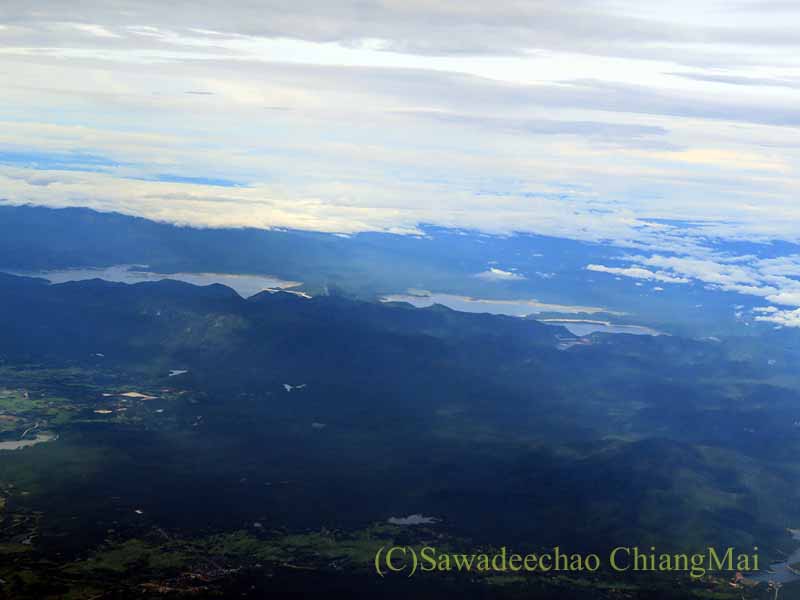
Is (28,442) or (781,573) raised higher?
(781,573)

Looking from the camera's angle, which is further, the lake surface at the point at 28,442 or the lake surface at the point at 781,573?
the lake surface at the point at 28,442

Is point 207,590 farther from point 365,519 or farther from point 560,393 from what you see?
point 560,393

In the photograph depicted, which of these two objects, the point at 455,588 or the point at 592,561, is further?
the point at 592,561

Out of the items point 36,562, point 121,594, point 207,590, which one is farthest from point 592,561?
A: point 36,562

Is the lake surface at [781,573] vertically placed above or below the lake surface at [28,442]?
above

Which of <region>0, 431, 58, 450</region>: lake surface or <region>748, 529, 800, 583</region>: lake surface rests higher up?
<region>748, 529, 800, 583</region>: lake surface

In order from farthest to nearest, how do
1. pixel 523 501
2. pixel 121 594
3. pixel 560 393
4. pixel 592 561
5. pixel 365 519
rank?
1. pixel 560 393
2. pixel 523 501
3. pixel 365 519
4. pixel 592 561
5. pixel 121 594

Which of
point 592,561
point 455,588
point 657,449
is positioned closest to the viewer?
point 455,588

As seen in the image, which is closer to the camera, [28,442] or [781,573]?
[781,573]

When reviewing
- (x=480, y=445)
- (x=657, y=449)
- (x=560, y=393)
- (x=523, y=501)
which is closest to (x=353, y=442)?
(x=480, y=445)

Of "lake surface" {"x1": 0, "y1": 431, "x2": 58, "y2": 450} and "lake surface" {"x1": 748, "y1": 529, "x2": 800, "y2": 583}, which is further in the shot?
"lake surface" {"x1": 0, "y1": 431, "x2": 58, "y2": 450}

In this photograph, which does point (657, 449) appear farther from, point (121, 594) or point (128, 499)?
point (121, 594)
